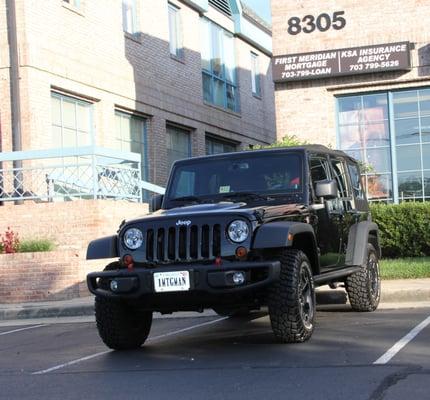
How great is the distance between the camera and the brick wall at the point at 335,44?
1619 cm

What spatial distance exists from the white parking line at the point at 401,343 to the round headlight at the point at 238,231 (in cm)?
161

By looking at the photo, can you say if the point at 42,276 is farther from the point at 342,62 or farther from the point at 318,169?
the point at 342,62

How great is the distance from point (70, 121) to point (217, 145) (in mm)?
8758

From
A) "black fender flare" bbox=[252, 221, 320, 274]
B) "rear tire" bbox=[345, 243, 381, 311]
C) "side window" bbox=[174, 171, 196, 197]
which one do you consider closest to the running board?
"rear tire" bbox=[345, 243, 381, 311]

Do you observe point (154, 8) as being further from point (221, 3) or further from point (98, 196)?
point (98, 196)

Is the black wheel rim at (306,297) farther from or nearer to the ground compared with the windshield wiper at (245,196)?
nearer to the ground

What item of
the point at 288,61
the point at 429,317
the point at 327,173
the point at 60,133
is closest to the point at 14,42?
the point at 60,133

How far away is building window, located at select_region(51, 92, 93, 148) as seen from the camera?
18.0m

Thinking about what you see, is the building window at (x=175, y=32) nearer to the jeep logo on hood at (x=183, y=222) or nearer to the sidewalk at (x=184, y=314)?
the sidewalk at (x=184, y=314)

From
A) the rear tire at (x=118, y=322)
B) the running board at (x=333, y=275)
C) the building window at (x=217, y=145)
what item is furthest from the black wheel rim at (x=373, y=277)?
the building window at (x=217, y=145)

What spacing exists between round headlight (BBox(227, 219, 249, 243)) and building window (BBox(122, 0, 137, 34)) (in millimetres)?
15136

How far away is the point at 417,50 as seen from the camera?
1617 centimetres

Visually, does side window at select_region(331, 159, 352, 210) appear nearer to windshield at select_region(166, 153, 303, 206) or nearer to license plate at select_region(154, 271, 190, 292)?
windshield at select_region(166, 153, 303, 206)

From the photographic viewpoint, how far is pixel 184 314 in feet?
37.2
